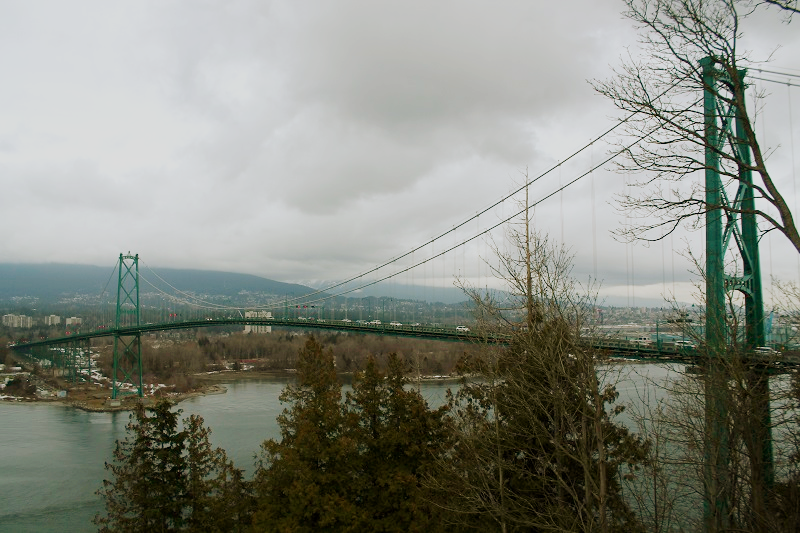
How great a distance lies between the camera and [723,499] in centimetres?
378

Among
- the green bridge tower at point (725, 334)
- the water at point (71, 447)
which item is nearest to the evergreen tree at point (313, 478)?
the green bridge tower at point (725, 334)

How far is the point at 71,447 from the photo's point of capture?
14391mm

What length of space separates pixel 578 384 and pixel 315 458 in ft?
9.29

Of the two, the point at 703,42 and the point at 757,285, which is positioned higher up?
the point at 703,42

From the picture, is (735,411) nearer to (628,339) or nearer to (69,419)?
(628,339)

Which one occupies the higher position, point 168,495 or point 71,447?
point 168,495

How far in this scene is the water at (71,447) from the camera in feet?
30.5

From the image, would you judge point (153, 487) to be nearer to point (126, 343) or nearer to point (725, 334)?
point (725, 334)

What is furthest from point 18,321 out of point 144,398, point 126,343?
point 144,398

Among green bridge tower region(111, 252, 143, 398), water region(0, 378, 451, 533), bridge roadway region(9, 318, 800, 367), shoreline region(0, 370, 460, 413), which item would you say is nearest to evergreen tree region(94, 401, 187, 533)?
water region(0, 378, 451, 533)

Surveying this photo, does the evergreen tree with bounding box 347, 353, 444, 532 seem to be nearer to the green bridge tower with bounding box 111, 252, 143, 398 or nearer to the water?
the water

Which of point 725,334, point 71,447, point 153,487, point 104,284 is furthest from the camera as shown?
point 104,284

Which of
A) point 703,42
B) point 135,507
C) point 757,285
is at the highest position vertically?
point 703,42

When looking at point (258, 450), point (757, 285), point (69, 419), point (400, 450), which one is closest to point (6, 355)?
point (69, 419)
